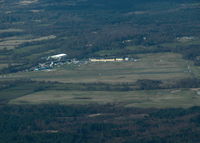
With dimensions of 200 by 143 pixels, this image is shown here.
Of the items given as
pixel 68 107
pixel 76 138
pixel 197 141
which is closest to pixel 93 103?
pixel 68 107

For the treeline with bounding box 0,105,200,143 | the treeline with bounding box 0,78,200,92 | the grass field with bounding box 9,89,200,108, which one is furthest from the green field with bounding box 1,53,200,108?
the treeline with bounding box 0,105,200,143

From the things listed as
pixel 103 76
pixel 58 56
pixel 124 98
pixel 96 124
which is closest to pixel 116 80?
pixel 103 76

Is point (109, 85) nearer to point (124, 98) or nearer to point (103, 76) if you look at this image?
point (103, 76)

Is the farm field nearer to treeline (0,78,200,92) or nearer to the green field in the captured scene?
the green field

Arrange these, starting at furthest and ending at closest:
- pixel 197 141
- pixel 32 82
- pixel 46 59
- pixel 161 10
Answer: pixel 161 10 → pixel 46 59 → pixel 32 82 → pixel 197 141

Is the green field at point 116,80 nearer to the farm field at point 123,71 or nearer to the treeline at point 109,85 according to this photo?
the farm field at point 123,71

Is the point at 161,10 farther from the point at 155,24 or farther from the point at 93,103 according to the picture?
the point at 93,103
